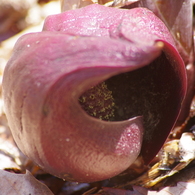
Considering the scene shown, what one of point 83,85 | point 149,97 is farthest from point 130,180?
point 83,85

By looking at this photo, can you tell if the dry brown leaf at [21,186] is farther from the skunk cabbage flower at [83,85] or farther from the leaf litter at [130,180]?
the skunk cabbage flower at [83,85]

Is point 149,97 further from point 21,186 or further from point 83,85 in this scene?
point 21,186

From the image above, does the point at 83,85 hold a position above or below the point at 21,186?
above

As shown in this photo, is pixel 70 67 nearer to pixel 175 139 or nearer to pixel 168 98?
pixel 168 98

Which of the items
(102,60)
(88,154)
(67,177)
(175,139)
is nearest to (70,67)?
(102,60)

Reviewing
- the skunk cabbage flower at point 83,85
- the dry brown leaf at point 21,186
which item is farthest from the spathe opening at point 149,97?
the dry brown leaf at point 21,186
